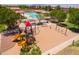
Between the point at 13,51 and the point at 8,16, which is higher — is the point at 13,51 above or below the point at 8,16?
below

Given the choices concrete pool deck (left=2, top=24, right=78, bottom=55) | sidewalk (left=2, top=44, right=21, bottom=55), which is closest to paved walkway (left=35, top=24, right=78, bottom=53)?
concrete pool deck (left=2, top=24, right=78, bottom=55)

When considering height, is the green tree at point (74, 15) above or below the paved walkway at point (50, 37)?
above

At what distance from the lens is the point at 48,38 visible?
1824mm

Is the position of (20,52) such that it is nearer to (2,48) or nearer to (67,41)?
(2,48)

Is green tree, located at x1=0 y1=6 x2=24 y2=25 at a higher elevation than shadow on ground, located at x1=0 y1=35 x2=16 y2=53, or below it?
higher

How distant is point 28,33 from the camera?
6.03 feet

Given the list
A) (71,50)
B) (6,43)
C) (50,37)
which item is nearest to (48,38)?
(50,37)

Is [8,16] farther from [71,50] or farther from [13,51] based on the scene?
[71,50]

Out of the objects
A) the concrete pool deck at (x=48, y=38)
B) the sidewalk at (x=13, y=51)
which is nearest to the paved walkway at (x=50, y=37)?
the concrete pool deck at (x=48, y=38)

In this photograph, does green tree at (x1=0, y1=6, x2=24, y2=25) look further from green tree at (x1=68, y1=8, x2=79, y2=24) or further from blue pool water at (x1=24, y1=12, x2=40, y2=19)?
green tree at (x1=68, y1=8, x2=79, y2=24)

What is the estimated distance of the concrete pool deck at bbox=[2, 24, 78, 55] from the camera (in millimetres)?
1799

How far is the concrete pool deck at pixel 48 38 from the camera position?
5.90 feet

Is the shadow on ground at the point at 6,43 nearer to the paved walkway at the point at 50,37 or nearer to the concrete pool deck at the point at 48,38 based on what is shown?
the concrete pool deck at the point at 48,38

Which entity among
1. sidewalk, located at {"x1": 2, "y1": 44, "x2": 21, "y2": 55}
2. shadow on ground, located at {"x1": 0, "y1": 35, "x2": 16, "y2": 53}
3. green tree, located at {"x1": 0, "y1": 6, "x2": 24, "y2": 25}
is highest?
green tree, located at {"x1": 0, "y1": 6, "x2": 24, "y2": 25}
